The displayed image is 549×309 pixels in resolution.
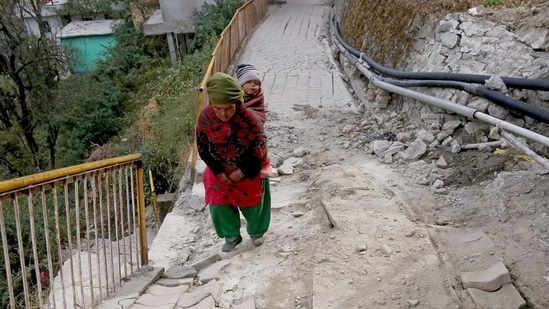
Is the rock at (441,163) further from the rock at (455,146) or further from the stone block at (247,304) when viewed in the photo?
the stone block at (247,304)

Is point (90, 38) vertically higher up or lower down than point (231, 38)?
higher up

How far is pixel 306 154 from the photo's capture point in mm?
5945

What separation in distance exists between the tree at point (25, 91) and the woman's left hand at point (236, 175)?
12.2 m

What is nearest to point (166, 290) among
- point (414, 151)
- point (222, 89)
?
point (222, 89)

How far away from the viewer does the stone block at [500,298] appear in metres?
2.50

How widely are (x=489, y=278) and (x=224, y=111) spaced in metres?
1.88

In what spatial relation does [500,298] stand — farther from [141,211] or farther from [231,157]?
[141,211]

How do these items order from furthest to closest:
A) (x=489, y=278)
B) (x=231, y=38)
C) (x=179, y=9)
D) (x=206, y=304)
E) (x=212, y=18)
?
(x=179, y=9) → (x=212, y=18) → (x=231, y=38) → (x=206, y=304) → (x=489, y=278)

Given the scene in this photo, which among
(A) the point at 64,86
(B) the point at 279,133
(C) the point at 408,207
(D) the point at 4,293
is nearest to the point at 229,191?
(C) the point at 408,207

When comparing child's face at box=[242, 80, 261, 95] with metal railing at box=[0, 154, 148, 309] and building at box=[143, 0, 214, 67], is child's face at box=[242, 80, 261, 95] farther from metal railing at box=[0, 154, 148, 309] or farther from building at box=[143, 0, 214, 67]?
building at box=[143, 0, 214, 67]

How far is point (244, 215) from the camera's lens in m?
3.66

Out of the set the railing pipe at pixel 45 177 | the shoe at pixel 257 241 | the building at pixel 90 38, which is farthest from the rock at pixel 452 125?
the building at pixel 90 38

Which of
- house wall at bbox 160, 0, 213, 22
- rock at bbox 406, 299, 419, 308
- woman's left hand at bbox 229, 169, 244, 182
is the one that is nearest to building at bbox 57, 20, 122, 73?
house wall at bbox 160, 0, 213, 22

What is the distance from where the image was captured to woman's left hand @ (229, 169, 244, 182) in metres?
3.28
